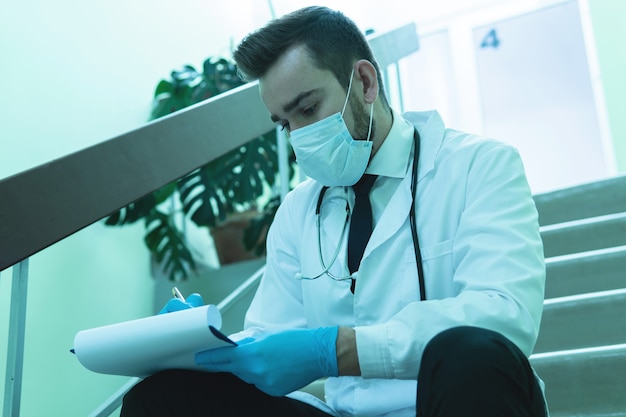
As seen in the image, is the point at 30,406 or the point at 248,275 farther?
the point at 248,275

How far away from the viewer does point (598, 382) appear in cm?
153

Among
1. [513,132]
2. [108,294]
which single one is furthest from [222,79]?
[513,132]

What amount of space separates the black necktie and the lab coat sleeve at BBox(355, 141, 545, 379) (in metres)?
0.15

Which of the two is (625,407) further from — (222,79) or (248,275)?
(222,79)

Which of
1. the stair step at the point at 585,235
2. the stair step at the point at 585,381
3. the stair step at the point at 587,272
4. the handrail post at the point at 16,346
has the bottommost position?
the stair step at the point at 585,381

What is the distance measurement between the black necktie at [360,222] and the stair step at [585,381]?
587mm

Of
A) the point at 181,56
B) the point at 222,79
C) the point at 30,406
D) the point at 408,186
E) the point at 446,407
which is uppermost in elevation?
the point at 181,56

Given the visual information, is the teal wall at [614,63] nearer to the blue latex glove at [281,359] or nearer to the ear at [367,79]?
the ear at [367,79]

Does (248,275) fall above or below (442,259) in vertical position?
below

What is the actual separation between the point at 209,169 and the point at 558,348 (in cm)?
167

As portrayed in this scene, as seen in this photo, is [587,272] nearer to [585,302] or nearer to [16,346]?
[585,302]

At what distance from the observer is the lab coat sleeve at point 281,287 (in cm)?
136

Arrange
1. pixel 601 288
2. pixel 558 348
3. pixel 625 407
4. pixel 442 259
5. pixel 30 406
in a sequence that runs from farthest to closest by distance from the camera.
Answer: pixel 30 406 < pixel 601 288 < pixel 558 348 < pixel 625 407 < pixel 442 259

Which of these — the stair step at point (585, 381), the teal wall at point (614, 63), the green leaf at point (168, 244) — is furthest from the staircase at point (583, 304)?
the teal wall at point (614, 63)
